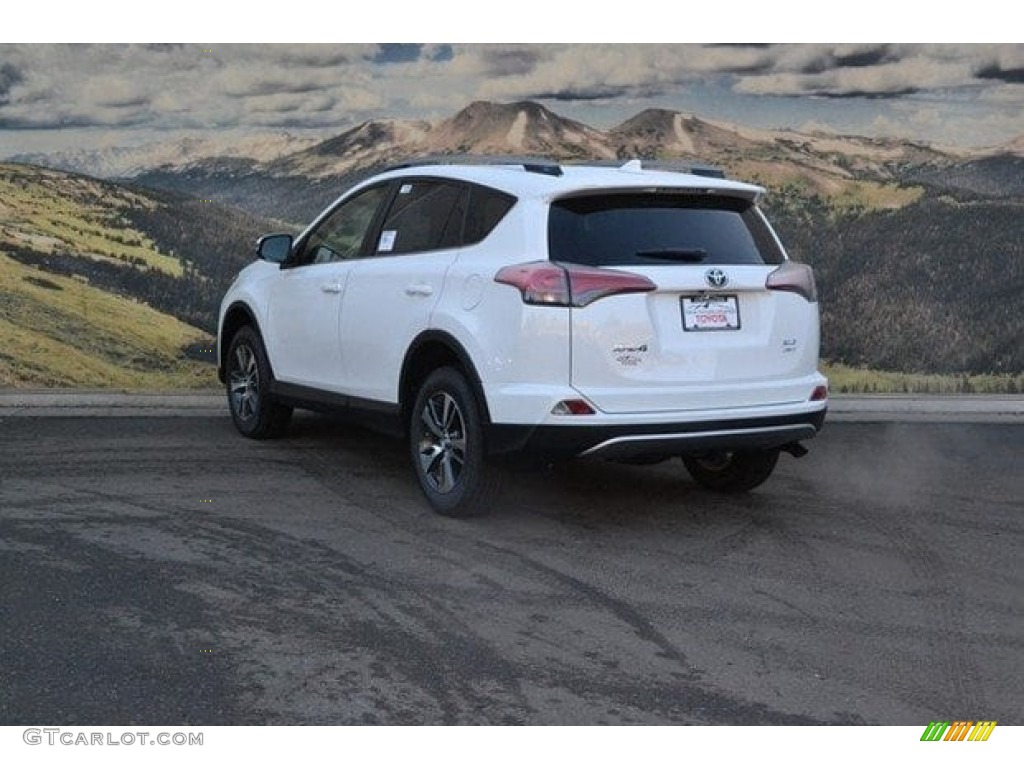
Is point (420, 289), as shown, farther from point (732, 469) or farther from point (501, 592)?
point (732, 469)

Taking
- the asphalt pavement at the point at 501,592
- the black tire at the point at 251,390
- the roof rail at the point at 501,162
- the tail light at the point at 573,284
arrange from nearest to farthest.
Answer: the asphalt pavement at the point at 501,592
the tail light at the point at 573,284
the roof rail at the point at 501,162
the black tire at the point at 251,390

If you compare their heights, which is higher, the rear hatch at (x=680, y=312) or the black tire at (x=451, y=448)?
the rear hatch at (x=680, y=312)

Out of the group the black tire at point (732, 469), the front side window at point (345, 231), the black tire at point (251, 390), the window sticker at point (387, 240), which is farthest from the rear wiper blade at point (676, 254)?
the black tire at point (251, 390)

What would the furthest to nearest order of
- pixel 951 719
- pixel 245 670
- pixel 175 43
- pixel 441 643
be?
pixel 175 43, pixel 441 643, pixel 245 670, pixel 951 719

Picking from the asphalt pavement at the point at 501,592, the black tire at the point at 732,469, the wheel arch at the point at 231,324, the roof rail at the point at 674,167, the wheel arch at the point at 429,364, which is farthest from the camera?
the wheel arch at the point at 231,324

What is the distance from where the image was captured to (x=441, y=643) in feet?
15.9

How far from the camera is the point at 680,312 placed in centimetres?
611

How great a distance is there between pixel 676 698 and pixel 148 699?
1.71 metres

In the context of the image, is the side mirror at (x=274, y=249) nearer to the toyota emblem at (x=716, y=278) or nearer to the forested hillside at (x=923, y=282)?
the toyota emblem at (x=716, y=278)

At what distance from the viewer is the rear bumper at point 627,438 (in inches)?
237

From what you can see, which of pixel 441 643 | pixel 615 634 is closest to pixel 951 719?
pixel 615 634

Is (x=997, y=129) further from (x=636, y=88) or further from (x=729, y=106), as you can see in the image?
(x=636, y=88)

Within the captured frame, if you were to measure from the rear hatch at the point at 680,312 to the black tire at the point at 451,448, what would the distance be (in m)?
0.69

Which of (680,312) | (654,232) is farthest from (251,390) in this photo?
(680,312)
